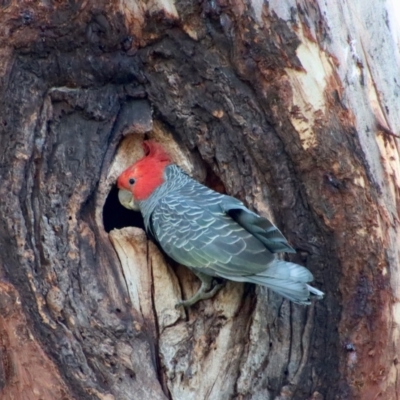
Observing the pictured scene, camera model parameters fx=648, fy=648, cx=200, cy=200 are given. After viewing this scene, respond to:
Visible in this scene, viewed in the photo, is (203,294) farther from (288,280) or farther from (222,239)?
(288,280)

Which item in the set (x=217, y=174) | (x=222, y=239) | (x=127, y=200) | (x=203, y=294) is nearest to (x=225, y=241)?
(x=222, y=239)

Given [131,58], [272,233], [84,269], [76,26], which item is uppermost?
[76,26]

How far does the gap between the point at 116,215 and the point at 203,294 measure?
899 mm

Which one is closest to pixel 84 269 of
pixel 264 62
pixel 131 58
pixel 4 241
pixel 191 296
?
pixel 4 241

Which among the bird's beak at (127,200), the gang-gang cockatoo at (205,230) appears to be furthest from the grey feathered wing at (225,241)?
the bird's beak at (127,200)

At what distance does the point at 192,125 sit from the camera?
356cm

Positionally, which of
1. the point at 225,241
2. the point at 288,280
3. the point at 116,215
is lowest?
the point at 288,280

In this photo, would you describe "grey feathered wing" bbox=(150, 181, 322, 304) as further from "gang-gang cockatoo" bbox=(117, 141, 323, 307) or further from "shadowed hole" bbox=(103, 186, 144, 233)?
"shadowed hole" bbox=(103, 186, 144, 233)

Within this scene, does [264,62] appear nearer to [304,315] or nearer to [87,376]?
[304,315]

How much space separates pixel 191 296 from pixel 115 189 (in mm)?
870

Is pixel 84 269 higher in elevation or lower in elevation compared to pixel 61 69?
lower

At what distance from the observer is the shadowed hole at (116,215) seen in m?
3.99

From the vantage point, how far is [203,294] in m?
3.50

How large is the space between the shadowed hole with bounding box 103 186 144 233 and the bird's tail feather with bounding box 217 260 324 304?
109cm
